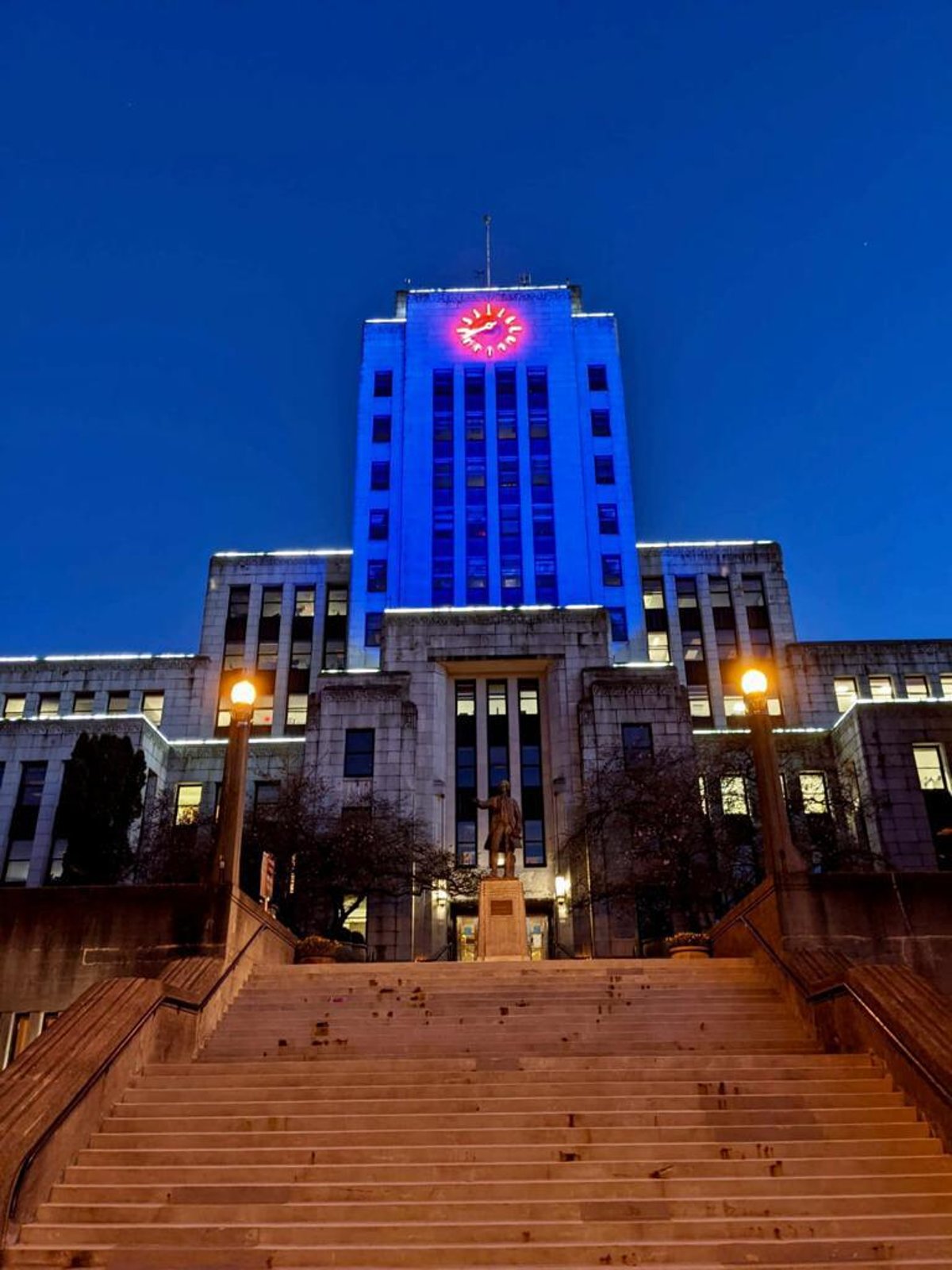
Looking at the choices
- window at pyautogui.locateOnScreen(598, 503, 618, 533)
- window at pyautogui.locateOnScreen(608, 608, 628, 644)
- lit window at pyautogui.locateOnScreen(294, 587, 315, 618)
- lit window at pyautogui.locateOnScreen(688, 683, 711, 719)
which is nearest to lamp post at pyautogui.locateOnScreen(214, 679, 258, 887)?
window at pyautogui.locateOnScreen(608, 608, 628, 644)

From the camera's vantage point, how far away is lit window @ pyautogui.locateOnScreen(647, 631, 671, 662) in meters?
61.1

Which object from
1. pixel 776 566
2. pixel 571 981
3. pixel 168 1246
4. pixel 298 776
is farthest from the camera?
pixel 776 566

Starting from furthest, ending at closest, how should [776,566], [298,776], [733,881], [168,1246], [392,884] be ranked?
[776,566] < [298,776] < [392,884] < [733,881] < [168,1246]

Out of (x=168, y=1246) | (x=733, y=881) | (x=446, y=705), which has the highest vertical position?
(x=446, y=705)

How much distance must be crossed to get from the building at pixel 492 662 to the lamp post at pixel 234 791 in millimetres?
24525

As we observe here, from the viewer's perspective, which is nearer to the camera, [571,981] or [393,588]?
[571,981]

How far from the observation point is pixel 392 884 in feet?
129

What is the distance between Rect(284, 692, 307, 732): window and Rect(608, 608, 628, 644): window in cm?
1981

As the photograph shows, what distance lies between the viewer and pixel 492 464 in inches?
2525

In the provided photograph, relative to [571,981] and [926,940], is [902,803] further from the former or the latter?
[571,981]

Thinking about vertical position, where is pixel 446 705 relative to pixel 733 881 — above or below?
above

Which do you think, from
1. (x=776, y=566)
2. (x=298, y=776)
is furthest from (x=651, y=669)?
(x=776, y=566)

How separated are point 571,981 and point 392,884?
24.4 metres

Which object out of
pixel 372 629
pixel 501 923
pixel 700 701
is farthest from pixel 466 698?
pixel 501 923
